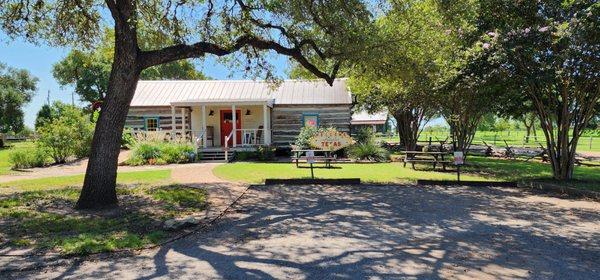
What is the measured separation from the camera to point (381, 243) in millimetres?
6027

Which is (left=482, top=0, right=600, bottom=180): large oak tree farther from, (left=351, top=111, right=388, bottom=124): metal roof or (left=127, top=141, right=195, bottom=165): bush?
(left=351, top=111, right=388, bottom=124): metal roof

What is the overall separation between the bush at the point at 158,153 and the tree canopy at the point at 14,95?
33.5 m

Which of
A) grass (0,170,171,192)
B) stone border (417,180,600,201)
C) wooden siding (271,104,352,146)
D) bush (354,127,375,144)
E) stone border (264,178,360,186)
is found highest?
wooden siding (271,104,352,146)

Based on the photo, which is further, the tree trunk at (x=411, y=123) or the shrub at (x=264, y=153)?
the tree trunk at (x=411, y=123)

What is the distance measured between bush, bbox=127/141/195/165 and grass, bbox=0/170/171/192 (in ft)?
12.3

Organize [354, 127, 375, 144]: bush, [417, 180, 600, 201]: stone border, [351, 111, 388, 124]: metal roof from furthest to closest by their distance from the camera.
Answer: [351, 111, 388, 124]: metal roof < [354, 127, 375, 144]: bush < [417, 180, 600, 201]: stone border

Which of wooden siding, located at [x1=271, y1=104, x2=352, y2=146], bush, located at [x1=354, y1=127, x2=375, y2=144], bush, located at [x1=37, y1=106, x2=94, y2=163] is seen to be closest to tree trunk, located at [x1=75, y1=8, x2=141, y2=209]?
bush, located at [x1=37, y1=106, x2=94, y2=163]

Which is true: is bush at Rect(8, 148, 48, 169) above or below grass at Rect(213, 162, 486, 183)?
above

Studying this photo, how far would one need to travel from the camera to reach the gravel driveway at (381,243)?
15.9 feet

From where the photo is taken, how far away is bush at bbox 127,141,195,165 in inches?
715

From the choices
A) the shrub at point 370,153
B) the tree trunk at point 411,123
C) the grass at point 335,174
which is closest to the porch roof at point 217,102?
the shrub at point 370,153

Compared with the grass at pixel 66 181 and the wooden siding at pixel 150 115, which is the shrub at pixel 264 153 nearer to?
the grass at pixel 66 181

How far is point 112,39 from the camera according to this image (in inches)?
506

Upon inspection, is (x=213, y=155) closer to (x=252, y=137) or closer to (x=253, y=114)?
(x=252, y=137)
